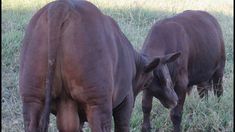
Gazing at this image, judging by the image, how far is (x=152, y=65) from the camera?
5102 millimetres

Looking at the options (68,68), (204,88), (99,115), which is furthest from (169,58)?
A: (204,88)

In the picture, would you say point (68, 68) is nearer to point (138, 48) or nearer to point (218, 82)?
point (218, 82)

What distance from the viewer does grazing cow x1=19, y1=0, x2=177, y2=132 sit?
11.6 ft

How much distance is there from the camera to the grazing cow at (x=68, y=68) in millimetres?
3529

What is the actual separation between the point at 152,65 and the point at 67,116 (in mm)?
1606

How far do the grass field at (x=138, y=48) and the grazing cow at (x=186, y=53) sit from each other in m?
0.24

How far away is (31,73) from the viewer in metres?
3.60

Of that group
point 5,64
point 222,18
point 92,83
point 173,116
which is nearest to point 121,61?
point 92,83

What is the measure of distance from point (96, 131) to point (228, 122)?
9.50 feet

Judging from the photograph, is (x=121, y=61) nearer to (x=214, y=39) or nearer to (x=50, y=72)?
(x=50, y=72)

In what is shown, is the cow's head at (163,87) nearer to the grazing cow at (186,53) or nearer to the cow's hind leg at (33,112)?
the grazing cow at (186,53)

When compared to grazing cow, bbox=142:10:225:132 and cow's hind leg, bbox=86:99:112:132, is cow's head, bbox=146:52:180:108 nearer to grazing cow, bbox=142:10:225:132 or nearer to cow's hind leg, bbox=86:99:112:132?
grazing cow, bbox=142:10:225:132

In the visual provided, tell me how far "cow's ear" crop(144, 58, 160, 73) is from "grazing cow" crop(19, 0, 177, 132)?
50.5 inches


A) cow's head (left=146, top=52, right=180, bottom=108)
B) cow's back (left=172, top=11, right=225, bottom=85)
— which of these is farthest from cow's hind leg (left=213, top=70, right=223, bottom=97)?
cow's head (left=146, top=52, right=180, bottom=108)
